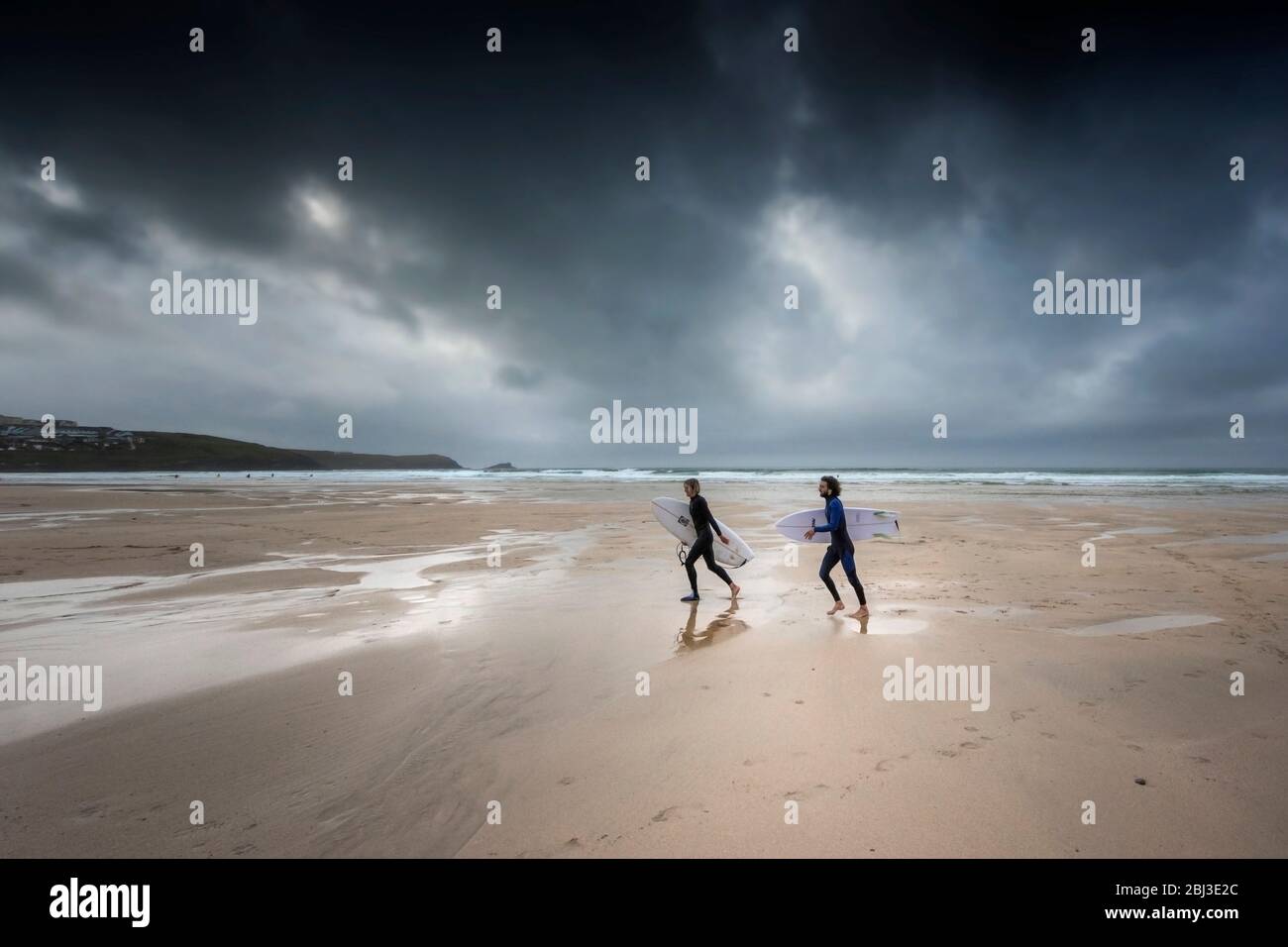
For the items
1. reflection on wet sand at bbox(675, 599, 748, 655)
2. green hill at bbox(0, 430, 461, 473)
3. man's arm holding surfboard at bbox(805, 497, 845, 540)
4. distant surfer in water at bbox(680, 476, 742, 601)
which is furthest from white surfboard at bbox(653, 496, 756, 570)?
green hill at bbox(0, 430, 461, 473)

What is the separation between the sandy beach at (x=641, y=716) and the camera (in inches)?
113

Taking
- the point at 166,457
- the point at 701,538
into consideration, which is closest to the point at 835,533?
the point at 701,538

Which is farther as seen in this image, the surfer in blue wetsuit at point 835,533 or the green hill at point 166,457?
Answer: the green hill at point 166,457

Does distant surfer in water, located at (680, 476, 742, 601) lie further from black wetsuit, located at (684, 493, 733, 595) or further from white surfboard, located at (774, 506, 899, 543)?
white surfboard, located at (774, 506, 899, 543)

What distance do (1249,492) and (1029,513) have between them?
78.2 feet

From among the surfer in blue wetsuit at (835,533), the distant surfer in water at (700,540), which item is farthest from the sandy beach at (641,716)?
the surfer in blue wetsuit at (835,533)

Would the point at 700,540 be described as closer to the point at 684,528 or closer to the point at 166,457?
the point at 684,528

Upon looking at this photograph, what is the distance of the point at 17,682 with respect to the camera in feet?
16.9

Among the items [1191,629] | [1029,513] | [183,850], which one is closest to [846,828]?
[183,850]

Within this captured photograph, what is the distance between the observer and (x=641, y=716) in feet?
14.2

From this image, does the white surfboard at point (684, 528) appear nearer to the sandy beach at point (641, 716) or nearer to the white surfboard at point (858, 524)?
the sandy beach at point (641, 716)

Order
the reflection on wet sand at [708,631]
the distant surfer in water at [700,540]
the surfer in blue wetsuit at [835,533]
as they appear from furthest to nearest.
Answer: the distant surfer in water at [700,540], the surfer in blue wetsuit at [835,533], the reflection on wet sand at [708,631]

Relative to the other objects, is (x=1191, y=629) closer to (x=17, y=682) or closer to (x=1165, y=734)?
(x=1165, y=734)

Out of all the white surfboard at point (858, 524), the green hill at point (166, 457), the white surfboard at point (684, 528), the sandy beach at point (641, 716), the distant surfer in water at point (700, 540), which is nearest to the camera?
the sandy beach at point (641, 716)
